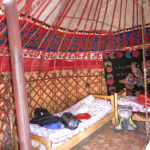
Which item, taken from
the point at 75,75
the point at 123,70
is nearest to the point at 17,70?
the point at 75,75

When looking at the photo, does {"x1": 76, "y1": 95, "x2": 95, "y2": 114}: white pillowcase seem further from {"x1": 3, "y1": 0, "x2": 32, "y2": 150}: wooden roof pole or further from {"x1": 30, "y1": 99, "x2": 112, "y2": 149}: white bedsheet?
{"x1": 3, "y1": 0, "x2": 32, "y2": 150}: wooden roof pole

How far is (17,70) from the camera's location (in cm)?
76

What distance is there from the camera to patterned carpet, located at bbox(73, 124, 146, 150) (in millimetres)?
2215

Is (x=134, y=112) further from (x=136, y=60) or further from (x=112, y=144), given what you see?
(x=136, y=60)

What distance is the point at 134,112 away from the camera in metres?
2.77

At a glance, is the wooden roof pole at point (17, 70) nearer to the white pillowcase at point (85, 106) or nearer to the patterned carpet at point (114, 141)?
the patterned carpet at point (114, 141)

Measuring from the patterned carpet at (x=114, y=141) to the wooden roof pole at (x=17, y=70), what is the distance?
1.53 meters

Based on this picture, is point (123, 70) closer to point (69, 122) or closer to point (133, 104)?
point (133, 104)

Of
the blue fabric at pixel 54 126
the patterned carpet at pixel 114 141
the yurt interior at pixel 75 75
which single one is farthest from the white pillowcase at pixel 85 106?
the blue fabric at pixel 54 126

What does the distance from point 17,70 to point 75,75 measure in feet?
9.49

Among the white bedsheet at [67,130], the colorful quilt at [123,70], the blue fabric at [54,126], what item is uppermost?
the colorful quilt at [123,70]

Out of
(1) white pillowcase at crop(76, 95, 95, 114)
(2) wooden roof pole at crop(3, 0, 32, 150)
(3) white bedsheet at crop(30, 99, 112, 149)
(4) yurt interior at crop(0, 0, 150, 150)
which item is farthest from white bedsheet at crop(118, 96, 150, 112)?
(2) wooden roof pole at crop(3, 0, 32, 150)

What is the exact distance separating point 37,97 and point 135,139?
1.84m

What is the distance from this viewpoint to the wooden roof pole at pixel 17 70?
2.43 ft
